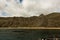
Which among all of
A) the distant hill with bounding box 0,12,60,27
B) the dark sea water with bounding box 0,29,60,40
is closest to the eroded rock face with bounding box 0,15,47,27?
the distant hill with bounding box 0,12,60,27

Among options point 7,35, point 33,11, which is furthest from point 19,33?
point 33,11

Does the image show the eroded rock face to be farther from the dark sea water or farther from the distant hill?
the dark sea water

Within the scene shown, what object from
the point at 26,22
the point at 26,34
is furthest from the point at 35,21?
the point at 26,34

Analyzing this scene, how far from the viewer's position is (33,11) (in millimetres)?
5902

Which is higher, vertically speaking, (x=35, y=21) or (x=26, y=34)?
(x=35, y=21)

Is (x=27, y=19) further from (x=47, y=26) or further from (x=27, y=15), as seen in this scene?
(x=47, y=26)

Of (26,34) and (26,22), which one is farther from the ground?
(26,22)

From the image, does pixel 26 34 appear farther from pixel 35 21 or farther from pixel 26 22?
pixel 35 21

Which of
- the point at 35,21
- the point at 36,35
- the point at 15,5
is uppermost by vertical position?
the point at 15,5

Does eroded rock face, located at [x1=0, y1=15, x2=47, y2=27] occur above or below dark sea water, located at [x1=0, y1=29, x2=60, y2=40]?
above

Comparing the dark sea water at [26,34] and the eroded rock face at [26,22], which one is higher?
the eroded rock face at [26,22]

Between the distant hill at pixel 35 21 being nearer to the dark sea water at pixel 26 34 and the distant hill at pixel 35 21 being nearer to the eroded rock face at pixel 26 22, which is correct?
the eroded rock face at pixel 26 22

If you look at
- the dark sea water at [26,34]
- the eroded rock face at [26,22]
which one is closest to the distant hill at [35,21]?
the eroded rock face at [26,22]

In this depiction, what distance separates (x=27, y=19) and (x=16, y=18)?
0.33 metres
